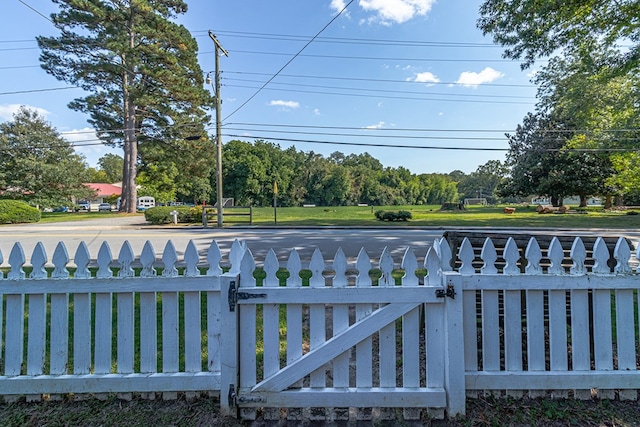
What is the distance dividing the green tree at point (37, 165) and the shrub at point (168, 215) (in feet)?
60.2

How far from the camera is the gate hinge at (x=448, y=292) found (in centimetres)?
196

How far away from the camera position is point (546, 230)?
1350 cm

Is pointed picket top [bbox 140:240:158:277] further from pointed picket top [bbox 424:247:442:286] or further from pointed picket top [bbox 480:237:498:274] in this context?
pointed picket top [bbox 480:237:498:274]

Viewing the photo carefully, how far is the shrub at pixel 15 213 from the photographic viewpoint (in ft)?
61.0

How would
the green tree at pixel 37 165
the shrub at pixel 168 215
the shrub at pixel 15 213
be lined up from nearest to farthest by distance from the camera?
the shrub at pixel 168 215, the shrub at pixel 15 213, the green tree at pixel 37 165

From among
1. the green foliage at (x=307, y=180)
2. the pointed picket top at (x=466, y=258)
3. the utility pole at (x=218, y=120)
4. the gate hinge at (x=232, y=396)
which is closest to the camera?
the gate hinge at (x=232, y=396)

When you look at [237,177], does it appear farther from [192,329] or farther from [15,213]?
[192,329]

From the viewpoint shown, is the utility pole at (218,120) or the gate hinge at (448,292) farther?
the utility pole at (218,120)

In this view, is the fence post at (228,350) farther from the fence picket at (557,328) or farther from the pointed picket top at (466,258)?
the fence picket at (557,328)

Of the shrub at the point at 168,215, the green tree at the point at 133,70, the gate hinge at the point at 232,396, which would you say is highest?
the green tree at the point at 133,70

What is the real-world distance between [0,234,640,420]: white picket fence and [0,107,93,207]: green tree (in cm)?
3465

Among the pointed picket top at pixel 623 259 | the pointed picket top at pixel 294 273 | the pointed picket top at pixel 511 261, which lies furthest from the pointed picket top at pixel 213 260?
the pointed picket top at pixel 623 259

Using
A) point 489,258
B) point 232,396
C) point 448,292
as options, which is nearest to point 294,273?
point 232,396

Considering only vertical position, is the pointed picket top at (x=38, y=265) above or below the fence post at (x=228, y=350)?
above
